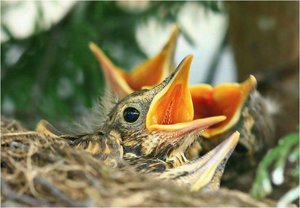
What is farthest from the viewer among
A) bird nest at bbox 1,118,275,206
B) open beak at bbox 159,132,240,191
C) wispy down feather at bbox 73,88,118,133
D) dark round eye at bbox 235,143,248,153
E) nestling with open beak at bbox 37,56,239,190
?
dark round eye at bbox 235,143,248,153

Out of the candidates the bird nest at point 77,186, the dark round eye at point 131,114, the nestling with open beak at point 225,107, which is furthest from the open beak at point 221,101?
the bird nest at point 77,186

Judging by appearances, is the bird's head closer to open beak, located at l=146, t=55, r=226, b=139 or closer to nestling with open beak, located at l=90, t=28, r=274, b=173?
open beak, located at l=146, t=55, r=226, b=139

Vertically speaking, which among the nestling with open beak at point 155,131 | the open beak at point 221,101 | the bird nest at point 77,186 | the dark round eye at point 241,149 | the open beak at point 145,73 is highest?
the open beak at point 145,73

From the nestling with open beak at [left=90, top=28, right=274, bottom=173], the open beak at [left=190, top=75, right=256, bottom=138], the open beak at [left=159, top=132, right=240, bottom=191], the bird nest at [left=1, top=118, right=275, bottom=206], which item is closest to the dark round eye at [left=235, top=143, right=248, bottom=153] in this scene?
the nestling with open beak at [left=90, top=28, right=274, bottom=173]

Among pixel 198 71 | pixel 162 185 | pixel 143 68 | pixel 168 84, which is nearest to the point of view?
pixel 162 185

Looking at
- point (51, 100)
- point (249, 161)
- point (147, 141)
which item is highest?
point (51, 100)

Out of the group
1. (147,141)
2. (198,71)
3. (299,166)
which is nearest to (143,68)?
(147,141)

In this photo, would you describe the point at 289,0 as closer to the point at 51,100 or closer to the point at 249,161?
the point at 249,161

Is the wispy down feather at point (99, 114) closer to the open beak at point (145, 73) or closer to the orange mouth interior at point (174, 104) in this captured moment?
the open beak at point (145, 73)
